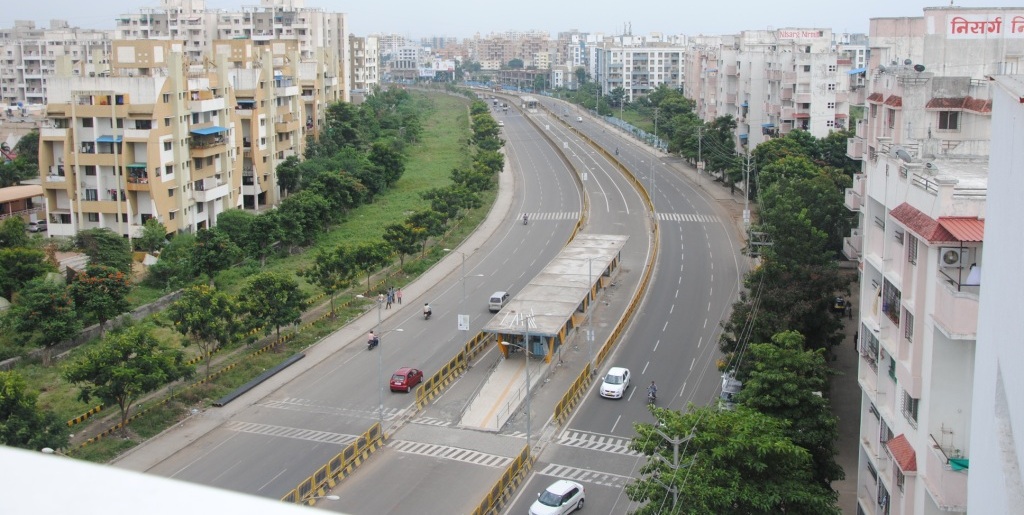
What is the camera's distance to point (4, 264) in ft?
155

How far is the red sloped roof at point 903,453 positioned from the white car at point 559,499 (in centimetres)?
1007

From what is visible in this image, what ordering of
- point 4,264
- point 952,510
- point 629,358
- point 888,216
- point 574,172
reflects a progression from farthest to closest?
point 574,172, point 4,264, point 629,358, point 888,216, point 952,510

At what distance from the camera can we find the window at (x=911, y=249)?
20.5 m

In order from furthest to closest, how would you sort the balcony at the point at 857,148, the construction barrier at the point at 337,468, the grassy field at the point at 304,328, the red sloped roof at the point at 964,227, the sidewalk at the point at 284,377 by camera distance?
the balcony at the point at 857,148, the grassy field at the point at 304,328, the sidewalk at the point at 284,377, the construction barrier at the point at 337,468, the red sloped roof at the point at 964,227

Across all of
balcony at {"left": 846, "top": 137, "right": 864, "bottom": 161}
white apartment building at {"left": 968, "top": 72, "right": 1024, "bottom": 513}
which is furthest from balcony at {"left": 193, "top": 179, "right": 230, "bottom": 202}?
white apartment building at {"left": 968, "top": 72, "right": 1024, "bottom": 513}

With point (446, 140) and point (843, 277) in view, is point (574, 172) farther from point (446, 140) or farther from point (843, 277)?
point (843, 277)

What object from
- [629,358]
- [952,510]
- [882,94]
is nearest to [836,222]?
[882,94]

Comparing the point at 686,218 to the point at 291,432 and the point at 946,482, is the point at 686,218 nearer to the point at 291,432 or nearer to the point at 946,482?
the point at 291,432

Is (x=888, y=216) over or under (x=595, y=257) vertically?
over

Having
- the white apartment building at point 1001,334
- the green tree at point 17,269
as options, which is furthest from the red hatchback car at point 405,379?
the white apartment building at point 1001,334

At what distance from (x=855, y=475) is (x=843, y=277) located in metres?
10.9

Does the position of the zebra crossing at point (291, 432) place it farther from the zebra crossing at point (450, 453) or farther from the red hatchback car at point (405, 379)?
the red hatchback car at point (405, 379)

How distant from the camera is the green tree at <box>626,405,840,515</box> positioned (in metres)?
22.2

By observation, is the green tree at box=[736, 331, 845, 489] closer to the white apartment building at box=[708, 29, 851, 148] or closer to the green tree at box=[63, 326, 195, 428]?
the green tree at box=[63, 326, 195, 428]
